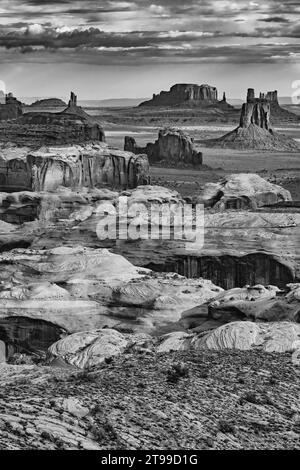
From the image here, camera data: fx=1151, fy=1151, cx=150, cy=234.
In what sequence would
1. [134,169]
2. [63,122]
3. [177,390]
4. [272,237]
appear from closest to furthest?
1. [177,390]
2. [272,237]
3. [134,169]
4. [63,122]

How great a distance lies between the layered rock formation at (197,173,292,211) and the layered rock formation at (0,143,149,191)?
13532 mm

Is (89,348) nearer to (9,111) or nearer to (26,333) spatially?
(26,333)

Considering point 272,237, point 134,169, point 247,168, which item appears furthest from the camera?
point 247,168

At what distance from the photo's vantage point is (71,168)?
85062 millimetres

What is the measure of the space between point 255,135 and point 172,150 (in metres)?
32.6

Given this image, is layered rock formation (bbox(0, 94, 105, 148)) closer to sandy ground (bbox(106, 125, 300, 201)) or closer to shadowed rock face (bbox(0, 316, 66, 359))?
sandy ground (bbox(106, 125, 300, 201))

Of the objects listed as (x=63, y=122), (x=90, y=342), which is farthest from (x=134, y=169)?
(x=90, y=342)

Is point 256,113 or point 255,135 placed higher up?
point 256,113

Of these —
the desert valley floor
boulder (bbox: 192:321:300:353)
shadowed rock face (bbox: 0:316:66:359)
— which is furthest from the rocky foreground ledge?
shadowed rock face (bbox: 0:316:66:359)

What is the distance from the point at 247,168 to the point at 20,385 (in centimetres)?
11107

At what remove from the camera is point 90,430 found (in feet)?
70.7

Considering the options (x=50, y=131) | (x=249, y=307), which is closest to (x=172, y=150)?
(x=50, y=131)

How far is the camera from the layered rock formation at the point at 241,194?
6838cm
